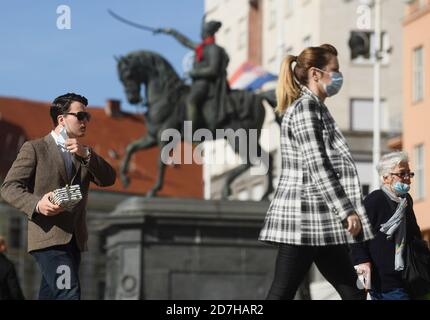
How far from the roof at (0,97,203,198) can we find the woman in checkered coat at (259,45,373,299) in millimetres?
79651

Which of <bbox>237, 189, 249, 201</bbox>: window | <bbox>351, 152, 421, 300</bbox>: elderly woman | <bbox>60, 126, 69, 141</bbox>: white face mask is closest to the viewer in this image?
<bbox>60, 126, 69, 141</bbox>: white face mask

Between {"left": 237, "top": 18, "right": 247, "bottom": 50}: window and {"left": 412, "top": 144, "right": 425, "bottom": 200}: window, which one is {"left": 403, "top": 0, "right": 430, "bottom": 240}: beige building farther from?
{"left": 237, "top": 18, "right": 247, "bottom": 50}: window

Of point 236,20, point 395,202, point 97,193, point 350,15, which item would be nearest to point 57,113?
point 395,202

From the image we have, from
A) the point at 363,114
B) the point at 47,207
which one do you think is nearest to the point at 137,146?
the point at 47,207

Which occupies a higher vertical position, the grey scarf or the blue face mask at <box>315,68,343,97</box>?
the blue face mask at <box>315,68,343,97</box>

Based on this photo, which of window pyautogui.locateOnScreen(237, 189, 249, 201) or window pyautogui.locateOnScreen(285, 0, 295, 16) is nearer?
window pyautogui.locateOnScreen(285, 0, 295, 16)

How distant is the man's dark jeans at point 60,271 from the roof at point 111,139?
79160mm

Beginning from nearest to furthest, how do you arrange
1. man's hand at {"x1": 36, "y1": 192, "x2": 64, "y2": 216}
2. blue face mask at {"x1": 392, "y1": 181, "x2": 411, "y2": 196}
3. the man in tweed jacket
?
man's hand at {"x1": 36, "y1": 192, "x2": 64, "y2": 216} → the man in tweed jacket → blue face mask at {"x1": 392, "y1": 181, "x2": 411, "y2": 196}

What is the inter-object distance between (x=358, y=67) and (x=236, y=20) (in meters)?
10.2

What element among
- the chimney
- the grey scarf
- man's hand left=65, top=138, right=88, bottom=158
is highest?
the chimney

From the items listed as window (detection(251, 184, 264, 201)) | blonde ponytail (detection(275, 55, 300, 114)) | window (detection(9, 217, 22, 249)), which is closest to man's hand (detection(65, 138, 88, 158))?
blonde ponytail (detection(275, 55, 300, 114))

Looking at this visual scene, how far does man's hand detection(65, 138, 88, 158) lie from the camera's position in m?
10.2

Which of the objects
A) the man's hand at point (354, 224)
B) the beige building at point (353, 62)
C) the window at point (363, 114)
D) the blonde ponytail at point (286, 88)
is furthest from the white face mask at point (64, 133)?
the window at point (363, 114)

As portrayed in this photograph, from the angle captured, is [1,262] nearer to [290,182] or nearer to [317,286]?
[290,182]
